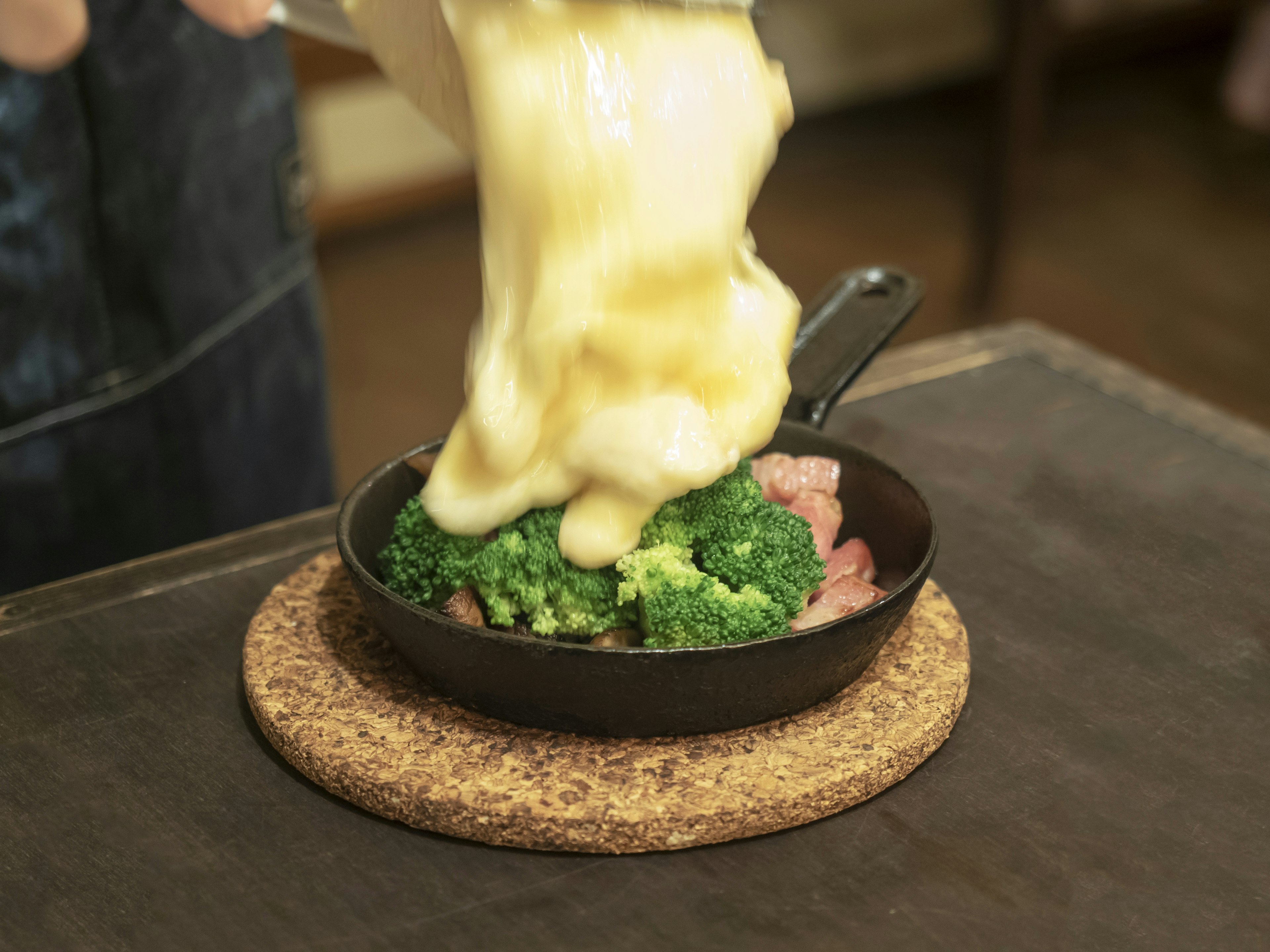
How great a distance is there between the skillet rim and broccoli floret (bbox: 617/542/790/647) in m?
0.02

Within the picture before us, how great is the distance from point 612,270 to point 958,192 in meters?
3.67

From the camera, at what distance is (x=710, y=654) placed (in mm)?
800

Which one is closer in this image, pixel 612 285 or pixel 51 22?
pixel 612 285

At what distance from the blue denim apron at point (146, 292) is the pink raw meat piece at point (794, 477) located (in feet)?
2.77

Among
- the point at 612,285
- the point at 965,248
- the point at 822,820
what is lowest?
the point at 965,248

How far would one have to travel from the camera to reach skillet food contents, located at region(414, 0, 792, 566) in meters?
0.81

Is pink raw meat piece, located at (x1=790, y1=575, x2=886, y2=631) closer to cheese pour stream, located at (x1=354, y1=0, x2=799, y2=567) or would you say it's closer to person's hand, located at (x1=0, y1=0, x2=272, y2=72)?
cheese pour stream, located at (x1=354, y1=0, x2=799, y2=567)

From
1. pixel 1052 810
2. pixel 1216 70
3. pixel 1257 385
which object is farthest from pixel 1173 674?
pixel 1216 70

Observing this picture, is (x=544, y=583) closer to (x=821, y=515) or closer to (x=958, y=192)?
(x=821, y=515)

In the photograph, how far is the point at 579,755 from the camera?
86cm

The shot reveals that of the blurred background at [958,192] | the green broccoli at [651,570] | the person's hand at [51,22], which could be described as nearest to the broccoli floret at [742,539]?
the green broccoli at [651,570]

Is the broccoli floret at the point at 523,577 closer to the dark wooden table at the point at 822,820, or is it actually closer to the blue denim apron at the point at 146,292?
the dark wooden table at the point at 822,820

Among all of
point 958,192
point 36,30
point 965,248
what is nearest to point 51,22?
point 36,30

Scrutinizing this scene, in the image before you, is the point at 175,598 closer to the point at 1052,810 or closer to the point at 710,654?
the point at 710,654
